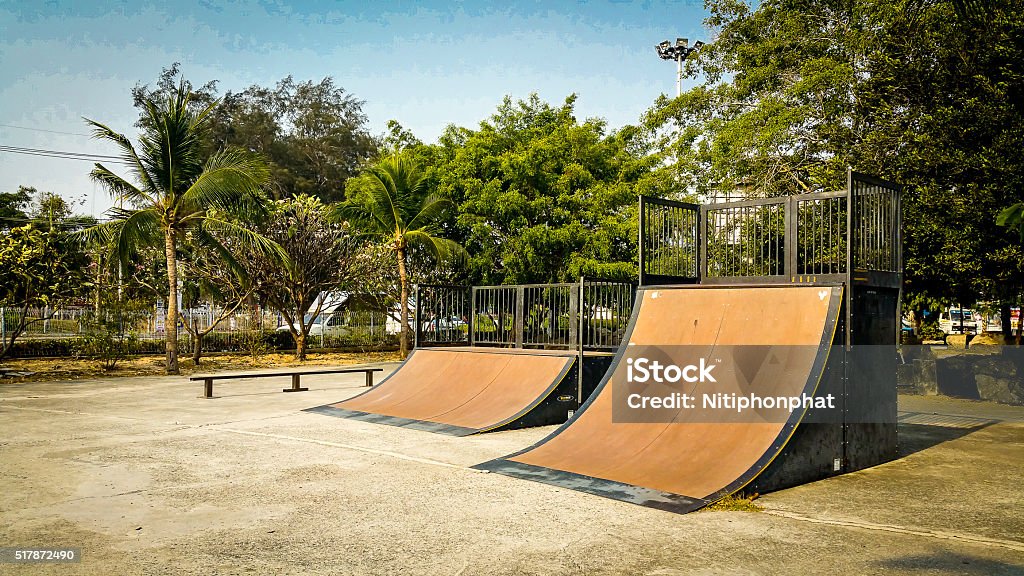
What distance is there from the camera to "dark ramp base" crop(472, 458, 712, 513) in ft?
18.9

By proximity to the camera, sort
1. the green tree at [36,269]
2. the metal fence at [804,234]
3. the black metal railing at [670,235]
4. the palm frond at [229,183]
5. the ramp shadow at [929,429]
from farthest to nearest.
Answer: the palm frond at [229,183] → the green tree at [36,269] → the black metal railing at [670,235] → the ramp shadow at [929,429] → the metal fence at [804,234]

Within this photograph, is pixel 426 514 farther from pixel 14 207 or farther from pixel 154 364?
pixel 14 207

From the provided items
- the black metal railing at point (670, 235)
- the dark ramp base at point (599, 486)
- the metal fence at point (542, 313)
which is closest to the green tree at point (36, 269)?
the metal fence at point (542, 313)

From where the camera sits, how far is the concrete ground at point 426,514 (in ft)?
14.6

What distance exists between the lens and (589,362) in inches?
412

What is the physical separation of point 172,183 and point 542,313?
37.3 ft

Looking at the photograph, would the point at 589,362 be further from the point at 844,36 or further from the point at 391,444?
the point at 844,36

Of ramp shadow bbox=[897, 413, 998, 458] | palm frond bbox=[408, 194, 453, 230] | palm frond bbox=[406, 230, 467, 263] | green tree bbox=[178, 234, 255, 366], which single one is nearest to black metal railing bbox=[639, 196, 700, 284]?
ramp shadow bbox=[897, 413, 998, 458]

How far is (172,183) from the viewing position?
18484 mm

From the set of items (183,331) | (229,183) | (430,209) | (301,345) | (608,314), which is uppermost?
(430,209)

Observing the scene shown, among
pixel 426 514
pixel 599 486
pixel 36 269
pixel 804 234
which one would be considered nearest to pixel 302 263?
pixel 36 269

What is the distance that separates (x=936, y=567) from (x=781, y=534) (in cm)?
96

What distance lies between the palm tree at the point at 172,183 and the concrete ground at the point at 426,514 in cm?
980

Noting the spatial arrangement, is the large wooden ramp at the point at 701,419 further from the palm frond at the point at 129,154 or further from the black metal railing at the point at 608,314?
the palm frond at the point at 129,154
